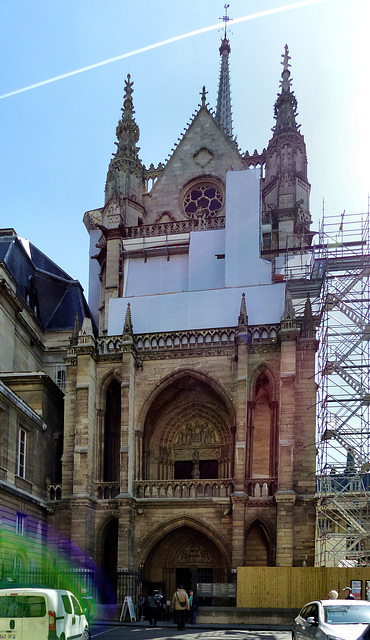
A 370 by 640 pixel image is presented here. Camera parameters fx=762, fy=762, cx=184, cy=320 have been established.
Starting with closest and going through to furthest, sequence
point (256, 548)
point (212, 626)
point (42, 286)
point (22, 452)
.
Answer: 1. point (212, 626)
2. point (22, 452)
3. point (256, 548)
4. point (42, 286)

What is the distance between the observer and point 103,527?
27.5m

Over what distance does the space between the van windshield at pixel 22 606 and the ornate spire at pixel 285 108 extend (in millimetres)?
29997

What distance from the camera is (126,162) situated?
38125mm

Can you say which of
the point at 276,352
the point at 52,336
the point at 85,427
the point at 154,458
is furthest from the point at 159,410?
the point at 52,336

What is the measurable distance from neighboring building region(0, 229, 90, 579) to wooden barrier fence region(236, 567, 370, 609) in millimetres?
7130

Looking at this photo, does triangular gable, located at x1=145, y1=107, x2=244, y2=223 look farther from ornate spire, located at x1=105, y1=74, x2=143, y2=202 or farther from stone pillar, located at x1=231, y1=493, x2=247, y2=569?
stone pillar, located at x1=231, y1=493, x2=247, y2=569

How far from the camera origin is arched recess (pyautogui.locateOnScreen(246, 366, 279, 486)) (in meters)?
27.4

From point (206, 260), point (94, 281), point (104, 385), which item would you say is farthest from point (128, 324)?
point (94, 281)

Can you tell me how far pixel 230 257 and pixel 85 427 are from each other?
32.5 feet

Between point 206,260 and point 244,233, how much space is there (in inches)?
90.3

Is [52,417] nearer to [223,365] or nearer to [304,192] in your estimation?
[223,365]

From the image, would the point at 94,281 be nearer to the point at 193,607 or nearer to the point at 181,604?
the point at 193,607

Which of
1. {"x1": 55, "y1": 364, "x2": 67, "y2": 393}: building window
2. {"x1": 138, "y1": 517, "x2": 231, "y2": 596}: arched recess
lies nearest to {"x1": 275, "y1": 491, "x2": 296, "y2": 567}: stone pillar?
{"x1": 138, "y1": 517, "x2": 231, "y2": 596}: arched recess

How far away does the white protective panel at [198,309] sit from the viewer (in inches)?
1165
